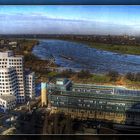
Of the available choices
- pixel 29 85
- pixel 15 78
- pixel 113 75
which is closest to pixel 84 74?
pixel 113 75

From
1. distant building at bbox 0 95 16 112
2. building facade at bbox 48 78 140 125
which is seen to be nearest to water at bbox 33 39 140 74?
building facade at bbox 48 78 140 125

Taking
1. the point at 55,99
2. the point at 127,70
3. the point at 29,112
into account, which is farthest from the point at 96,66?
the point at 29,112

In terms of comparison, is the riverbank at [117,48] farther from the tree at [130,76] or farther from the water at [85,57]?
the tree at [130,76]

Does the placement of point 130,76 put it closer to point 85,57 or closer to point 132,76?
point 132,76

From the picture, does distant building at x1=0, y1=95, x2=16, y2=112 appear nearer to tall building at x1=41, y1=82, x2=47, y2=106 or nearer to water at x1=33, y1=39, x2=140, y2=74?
tall building at x1=41, y1=82, x2=47, y2=106

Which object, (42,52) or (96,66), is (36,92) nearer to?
(42,52)
